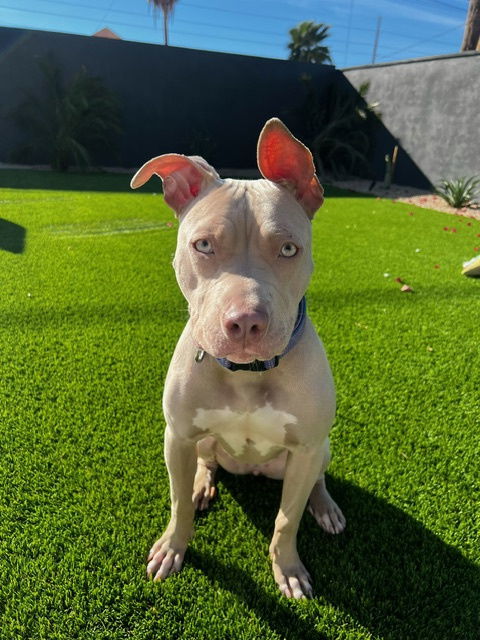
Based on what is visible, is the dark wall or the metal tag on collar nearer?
the metal tag on collar

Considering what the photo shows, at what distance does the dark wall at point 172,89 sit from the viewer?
12.4m

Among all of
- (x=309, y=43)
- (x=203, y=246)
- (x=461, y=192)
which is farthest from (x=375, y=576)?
(x=309, y=43)

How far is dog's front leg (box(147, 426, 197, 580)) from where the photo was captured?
5.64 ft

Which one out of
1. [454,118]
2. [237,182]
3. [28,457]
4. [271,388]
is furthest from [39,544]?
[454,118]

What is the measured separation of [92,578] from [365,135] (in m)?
13.8

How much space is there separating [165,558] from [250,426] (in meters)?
0.68

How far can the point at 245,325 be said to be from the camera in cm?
115

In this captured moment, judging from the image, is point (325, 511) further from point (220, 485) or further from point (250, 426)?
point (250, 426)

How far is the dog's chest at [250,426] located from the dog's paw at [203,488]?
0.50 metres

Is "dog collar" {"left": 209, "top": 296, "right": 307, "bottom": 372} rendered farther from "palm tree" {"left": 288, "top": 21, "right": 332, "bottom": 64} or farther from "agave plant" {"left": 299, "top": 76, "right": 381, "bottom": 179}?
"palm tree" {"left": 288, "top": 21, "right": 332, "bottom": 64}

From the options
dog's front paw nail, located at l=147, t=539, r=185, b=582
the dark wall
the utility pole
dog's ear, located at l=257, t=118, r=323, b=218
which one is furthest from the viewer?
the utility pole

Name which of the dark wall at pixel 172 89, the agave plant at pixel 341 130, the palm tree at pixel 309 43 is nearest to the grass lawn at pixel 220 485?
the agave plant at pixel 341 130

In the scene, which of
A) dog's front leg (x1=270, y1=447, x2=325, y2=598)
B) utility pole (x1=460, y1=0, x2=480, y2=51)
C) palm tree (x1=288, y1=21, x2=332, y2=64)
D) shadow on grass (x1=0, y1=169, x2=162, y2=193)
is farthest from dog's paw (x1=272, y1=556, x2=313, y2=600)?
palm tree (x1=288, y1=21, x2=332, y2=64)

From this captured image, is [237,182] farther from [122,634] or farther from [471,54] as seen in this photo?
[471,54]
